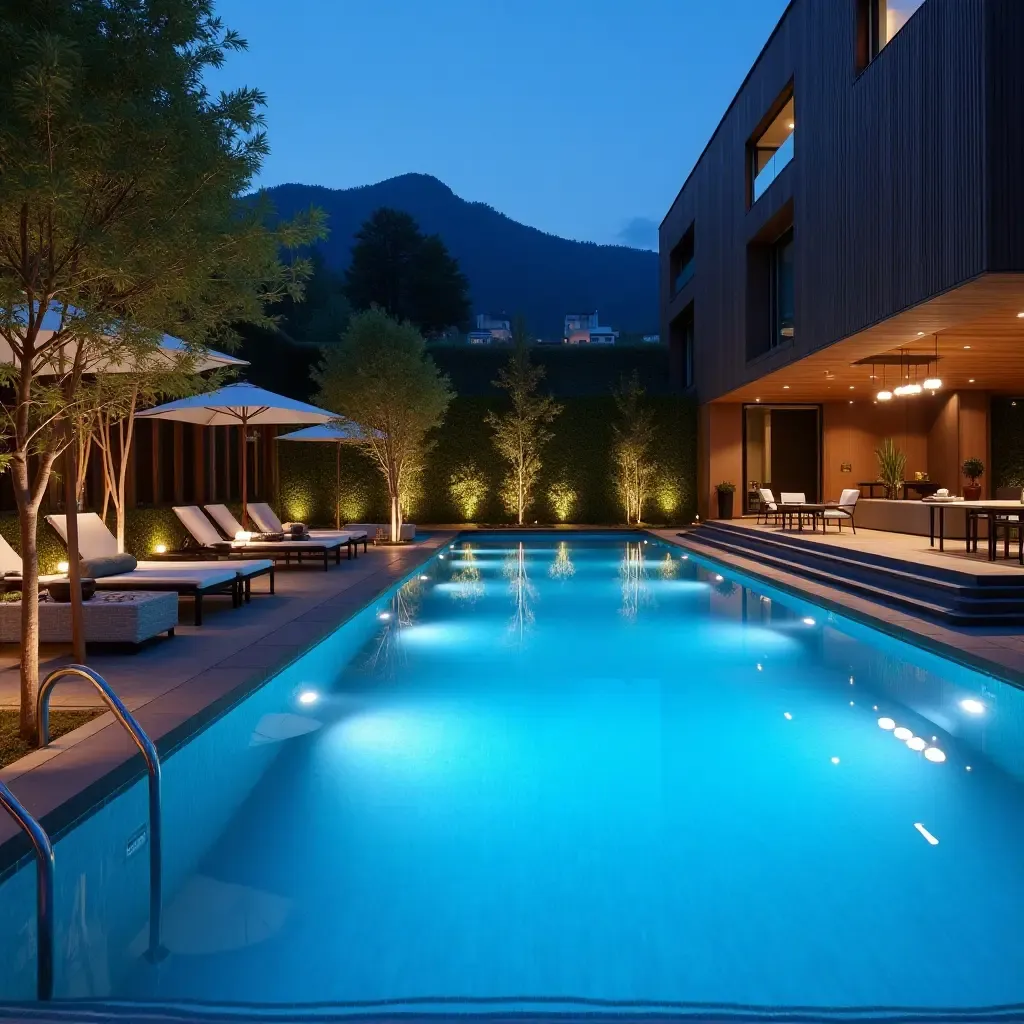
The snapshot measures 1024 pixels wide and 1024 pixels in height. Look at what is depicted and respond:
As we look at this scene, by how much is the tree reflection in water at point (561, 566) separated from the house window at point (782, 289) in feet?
16.7

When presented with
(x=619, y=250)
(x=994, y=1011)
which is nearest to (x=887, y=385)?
(x=994, y=1011)

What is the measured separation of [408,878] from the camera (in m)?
3.42

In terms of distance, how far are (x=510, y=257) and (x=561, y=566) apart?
136 meters

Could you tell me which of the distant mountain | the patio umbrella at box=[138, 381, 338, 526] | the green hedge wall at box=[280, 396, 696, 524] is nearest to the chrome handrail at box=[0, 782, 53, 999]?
the patio umbrella at box=[138, 381, 338, 526]

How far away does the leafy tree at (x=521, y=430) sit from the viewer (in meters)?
22.5

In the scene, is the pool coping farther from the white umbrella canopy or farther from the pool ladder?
the white umbrella canopy

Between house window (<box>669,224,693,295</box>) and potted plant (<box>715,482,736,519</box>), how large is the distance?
20.0ft

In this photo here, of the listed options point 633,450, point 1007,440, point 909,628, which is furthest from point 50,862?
point 1007,440

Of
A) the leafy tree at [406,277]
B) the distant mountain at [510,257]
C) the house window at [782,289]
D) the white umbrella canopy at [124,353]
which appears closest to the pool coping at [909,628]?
the house window at [782,289]

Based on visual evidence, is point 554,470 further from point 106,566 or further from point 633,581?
point 106,566

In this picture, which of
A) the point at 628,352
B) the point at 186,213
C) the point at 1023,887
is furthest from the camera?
the point at 628,352

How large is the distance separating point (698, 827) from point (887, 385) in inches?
632

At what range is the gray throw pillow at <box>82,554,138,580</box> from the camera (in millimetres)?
8440

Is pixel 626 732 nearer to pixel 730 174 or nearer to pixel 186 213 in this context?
pixel 186 213
